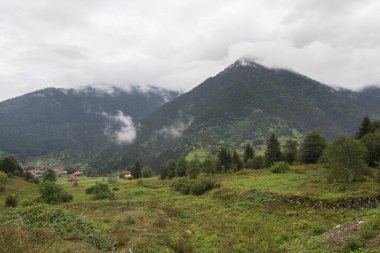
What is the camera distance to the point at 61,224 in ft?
62.8

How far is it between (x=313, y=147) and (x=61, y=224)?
2567 inches

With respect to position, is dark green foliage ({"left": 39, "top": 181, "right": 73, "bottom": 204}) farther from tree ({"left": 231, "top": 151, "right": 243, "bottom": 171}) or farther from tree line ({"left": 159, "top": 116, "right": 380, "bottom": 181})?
tree ({"left": 231, "top": 151, "right": 243, "bottom": 171})

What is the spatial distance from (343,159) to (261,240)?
25987mm

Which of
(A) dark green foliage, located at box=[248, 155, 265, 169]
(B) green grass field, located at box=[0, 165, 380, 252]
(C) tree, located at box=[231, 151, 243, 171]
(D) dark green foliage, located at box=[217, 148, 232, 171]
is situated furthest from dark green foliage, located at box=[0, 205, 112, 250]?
(D) dark green foliage, located at box=[217, 148, 232, 171]

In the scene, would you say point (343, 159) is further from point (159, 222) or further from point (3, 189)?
point (3, 189)

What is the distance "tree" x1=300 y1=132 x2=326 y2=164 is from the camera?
237 ft

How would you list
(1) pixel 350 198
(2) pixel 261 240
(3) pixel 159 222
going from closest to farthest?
(2) pixel 261 240 < (3) pixel 159 222 < (1) pixel 350 198

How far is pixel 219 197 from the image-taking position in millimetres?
40656

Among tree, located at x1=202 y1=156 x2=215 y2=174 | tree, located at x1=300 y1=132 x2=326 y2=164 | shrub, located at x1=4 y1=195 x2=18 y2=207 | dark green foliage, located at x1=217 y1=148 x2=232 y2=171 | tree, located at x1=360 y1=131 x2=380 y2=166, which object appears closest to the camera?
shrub, located at x1=4 y1=195 x2=18 y2=207

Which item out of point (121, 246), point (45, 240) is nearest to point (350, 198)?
point (121, 246)

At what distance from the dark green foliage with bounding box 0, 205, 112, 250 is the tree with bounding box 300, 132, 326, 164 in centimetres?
6291

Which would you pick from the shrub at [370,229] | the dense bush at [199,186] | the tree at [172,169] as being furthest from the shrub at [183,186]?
the tree at [172,169]

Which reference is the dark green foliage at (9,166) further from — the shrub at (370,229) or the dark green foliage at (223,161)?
the shrub at (370,229)

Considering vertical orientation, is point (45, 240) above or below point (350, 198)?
above
